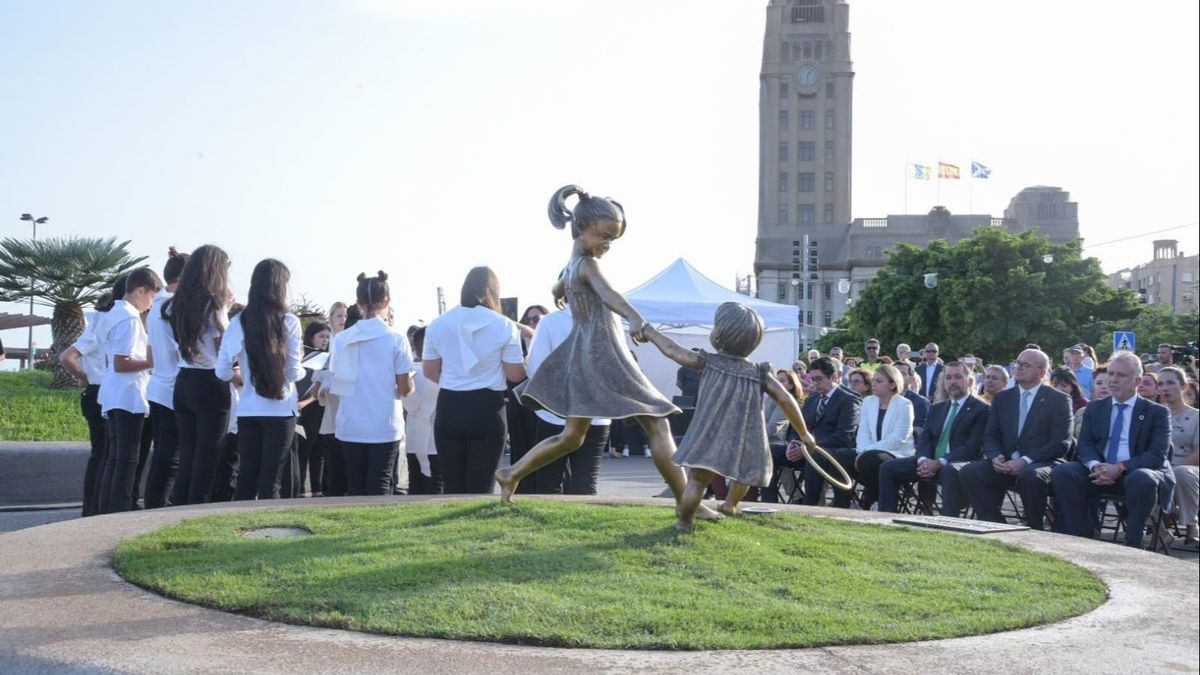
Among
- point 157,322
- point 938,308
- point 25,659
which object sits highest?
point 938,308

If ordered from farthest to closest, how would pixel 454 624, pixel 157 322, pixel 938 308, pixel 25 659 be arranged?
1. pixel 938 308
2. pixel 157 322
3. pixel 454 624
4. pixel 25 659

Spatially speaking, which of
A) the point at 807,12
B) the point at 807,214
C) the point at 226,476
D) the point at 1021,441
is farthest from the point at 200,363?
the point at 807,12

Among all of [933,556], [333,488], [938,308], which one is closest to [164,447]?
[333,488]

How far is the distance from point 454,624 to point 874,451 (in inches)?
299

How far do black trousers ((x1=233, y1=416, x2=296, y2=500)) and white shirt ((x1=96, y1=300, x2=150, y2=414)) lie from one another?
38.7 inches

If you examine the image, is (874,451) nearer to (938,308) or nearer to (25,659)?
(25,659)

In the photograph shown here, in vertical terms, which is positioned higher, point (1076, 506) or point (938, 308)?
point (938, 308)

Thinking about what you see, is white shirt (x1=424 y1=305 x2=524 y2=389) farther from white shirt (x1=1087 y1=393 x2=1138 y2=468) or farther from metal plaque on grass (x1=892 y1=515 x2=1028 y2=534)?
white shirt (x1=1087 y1=393 x2=1138 y2=468)

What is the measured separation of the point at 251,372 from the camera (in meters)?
8.02

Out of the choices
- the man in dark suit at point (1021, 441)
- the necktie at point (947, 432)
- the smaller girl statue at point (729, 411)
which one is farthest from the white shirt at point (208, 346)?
the necktie at point (947, 432)

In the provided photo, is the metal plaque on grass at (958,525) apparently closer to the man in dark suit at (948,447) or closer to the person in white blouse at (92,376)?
the man in dark suit at (948,447)

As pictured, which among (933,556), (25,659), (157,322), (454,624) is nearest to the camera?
(25,659)

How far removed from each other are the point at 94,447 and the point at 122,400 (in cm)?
129

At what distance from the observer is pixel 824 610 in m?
4.87
